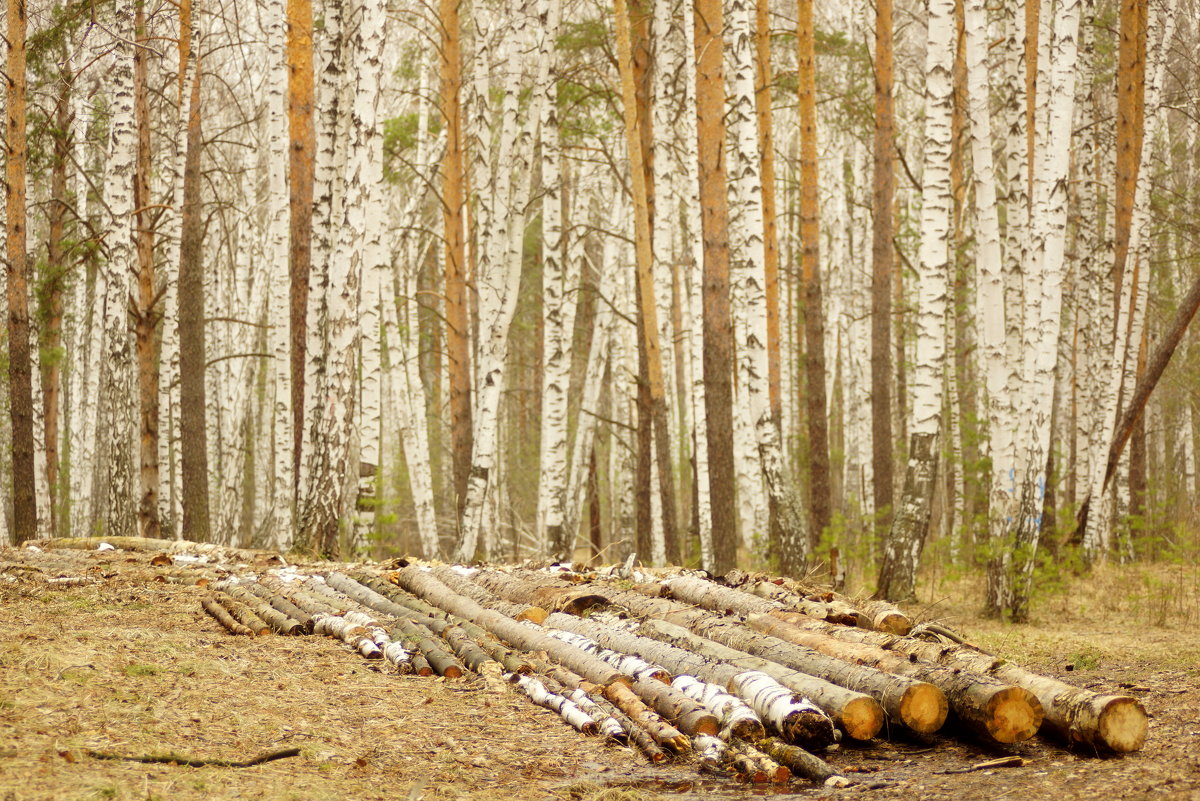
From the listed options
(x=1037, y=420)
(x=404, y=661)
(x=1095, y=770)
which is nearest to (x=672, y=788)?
(x=1095, y=770)

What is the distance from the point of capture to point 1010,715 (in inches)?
176

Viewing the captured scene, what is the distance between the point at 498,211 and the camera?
12.8 metres

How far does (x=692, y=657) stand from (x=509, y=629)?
158cm

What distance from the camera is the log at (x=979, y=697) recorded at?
14.7 ft

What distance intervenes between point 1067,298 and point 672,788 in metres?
16.7

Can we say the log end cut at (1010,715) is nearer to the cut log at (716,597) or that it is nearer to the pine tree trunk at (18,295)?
the cut log at (716,597)

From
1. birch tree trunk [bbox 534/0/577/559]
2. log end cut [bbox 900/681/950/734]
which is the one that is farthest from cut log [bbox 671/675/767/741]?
birch tree trunk [bbox 534/0/577/559]

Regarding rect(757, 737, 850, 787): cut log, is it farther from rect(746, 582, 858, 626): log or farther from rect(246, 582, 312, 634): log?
rect(246, 582, 312, 634): log

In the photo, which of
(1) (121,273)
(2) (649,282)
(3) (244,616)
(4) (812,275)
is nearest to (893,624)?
(3) (244,616)

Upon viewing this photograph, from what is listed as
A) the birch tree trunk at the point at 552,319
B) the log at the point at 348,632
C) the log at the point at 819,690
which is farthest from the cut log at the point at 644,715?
the birch tree trunk at the point at 552,319

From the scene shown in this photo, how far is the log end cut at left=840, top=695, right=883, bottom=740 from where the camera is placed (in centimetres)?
468

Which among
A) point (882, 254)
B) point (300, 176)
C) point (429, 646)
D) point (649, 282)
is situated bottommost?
point (429, 646)

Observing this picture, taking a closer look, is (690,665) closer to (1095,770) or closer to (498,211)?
(1095,770)

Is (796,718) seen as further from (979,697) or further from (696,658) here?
(696,658)
